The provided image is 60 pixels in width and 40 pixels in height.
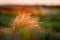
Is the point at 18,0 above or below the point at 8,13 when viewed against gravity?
above

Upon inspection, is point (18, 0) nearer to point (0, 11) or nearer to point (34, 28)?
point (0, 11)

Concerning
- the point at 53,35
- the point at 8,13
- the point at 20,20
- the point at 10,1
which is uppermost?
the point at 10,1

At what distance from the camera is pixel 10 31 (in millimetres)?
5293

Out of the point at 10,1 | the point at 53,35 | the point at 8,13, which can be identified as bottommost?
the point at 53,35

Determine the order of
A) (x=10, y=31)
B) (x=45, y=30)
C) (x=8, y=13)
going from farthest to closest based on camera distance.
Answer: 1. (x=8, y=13)
2. (x=45, y=30)
3. (x=10, y=31)

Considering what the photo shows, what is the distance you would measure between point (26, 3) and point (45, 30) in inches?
71.2

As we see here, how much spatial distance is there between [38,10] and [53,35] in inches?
76.0

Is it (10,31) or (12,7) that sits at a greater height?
(12,7)

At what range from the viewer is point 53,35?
5520mm

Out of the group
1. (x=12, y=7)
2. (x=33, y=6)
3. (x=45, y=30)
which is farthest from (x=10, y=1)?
(x=45, y=30)

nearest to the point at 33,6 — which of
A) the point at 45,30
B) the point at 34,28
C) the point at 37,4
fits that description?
the point at 37,4

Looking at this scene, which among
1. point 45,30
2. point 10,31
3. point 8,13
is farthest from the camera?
point 8,13

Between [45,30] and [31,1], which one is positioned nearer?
[45,30]

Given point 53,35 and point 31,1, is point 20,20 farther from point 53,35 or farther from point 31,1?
point 31,1
